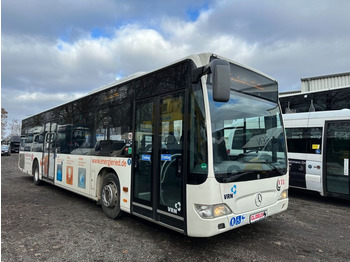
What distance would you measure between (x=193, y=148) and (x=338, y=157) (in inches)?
216

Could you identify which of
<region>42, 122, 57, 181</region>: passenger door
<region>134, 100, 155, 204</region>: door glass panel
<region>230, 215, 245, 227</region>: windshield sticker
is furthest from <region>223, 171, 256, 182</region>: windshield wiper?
<region>42, 122, 57, 181</region>: passenger door

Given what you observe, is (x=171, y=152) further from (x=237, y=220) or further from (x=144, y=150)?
(x=237, y=220)

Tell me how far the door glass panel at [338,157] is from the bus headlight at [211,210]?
510cm

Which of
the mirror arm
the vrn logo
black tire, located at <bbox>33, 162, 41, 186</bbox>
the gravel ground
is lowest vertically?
the gravel ground

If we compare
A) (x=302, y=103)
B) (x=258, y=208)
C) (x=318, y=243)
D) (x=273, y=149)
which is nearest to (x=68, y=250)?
(x=258, y=208)

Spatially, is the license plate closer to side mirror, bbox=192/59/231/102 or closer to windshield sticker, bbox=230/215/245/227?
windshield sticker, bbox=230/215/245/227

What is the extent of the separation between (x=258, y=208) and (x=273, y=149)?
112cm

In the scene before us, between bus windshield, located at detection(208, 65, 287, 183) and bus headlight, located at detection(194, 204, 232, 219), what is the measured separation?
0.37 m

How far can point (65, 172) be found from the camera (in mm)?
7441

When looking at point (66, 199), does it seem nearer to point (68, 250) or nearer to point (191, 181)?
point (68, 250)

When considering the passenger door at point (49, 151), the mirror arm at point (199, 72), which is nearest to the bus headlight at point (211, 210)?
the mirror arm at point (199, 72)

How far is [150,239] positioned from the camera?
14.4 feet

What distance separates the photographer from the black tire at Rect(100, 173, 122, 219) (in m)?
5.26

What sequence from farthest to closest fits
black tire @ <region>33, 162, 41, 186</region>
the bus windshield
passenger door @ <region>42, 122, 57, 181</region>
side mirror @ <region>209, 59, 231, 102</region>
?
black tire @ <region>33, 162, 41, 186</region>
passenger door @ <region>42, 122, 57, 181</region>
the bus windshield
side mirror @ <region>209, 59, 231, 102</region>
